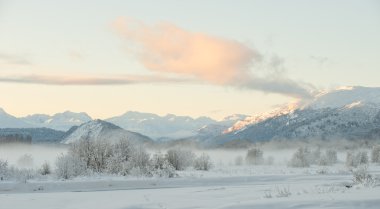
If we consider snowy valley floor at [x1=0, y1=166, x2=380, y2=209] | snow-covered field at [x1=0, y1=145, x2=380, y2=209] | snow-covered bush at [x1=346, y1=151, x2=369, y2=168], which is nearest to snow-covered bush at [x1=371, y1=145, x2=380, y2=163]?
snow-covered bush at [x1=346, y1=151, x2=369, y2=168]

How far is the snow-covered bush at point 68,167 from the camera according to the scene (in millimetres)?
40938

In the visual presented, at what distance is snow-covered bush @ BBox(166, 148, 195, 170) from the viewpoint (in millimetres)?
58156

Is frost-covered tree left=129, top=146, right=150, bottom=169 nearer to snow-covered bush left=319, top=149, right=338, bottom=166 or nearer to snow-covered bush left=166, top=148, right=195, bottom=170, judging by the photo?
snow-covered bush left=166, top=148, right=195, bottom=170

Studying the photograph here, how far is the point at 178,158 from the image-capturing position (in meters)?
58.8

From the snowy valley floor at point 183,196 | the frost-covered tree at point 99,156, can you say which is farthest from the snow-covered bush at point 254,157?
the snowy valley floor at point 183,196

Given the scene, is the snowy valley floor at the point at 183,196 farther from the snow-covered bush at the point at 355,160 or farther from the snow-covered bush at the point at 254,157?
the snow-covered bush at the point at 254,157

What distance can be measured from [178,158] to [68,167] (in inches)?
750

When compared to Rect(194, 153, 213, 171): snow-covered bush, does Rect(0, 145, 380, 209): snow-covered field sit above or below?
below

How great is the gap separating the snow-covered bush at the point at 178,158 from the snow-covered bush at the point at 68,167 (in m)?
15.9

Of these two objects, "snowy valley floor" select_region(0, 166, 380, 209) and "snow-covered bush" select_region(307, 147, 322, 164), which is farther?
"snow-covered bush" select_region(307, 147, 322, 164)

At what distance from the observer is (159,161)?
51.9m

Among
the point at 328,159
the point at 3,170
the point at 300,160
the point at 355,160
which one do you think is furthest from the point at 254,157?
the point at 3,170

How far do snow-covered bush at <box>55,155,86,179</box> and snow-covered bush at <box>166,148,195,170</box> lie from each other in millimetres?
15870

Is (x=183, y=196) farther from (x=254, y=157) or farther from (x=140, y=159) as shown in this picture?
(x=254, y=157)
